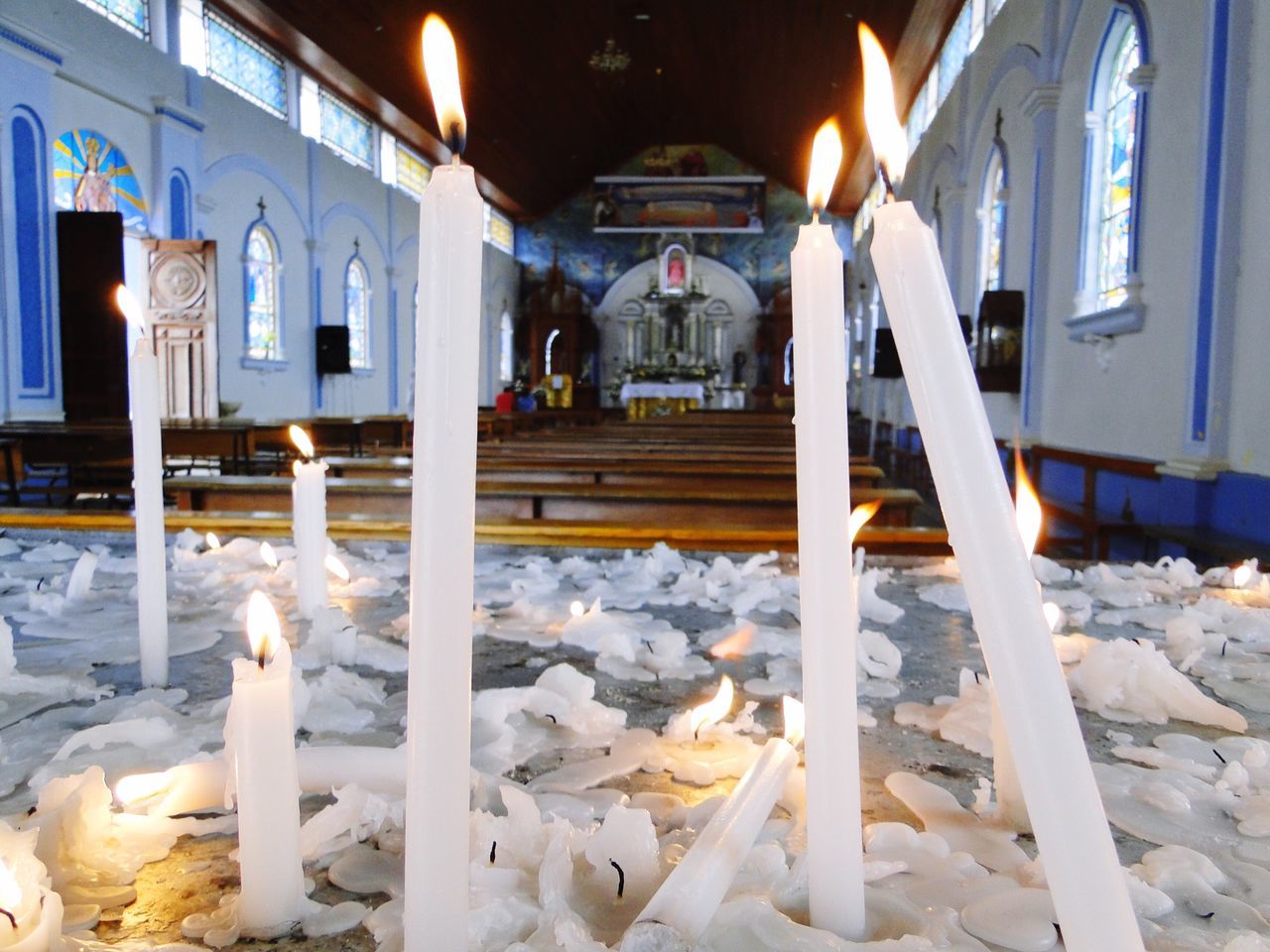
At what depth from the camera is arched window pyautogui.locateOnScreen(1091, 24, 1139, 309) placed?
17.4 feet

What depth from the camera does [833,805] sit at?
407 millimetres

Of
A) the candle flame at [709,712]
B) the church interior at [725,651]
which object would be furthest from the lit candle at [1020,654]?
the candle flame at [709,712]

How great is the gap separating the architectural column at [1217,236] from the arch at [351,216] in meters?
10.5

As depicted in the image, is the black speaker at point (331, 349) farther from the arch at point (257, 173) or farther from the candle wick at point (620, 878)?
the candle wick at point (620, 878)

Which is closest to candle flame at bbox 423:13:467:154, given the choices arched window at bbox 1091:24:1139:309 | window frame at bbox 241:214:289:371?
arched window at bbox 1091:24:1139:309

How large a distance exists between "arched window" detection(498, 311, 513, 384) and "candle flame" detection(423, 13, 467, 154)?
61.7 ft

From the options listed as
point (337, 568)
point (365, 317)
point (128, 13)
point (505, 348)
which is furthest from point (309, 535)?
point (505, 348)

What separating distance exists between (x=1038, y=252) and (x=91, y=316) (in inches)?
301

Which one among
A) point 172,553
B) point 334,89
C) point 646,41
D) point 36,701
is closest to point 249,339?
point 334,89

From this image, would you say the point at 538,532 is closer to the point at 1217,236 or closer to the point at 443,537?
the point at 443,537

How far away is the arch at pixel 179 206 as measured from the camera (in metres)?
8.93

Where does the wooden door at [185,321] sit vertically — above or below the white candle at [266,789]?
above

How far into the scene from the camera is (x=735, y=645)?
1024mm

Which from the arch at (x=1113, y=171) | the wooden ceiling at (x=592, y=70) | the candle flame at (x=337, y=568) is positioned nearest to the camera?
the candle flame at (x=337, y=568)
